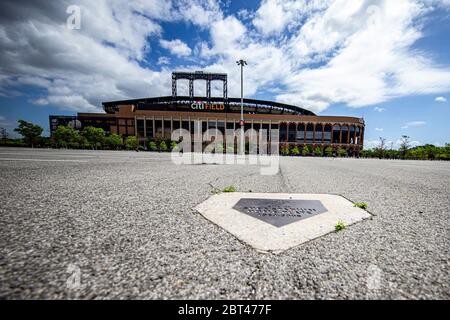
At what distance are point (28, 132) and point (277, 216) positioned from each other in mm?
59093

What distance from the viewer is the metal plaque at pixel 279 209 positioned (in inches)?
112

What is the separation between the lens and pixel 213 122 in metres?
59.6

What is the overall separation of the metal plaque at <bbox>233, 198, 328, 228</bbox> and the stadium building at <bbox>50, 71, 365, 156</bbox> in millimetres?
56454

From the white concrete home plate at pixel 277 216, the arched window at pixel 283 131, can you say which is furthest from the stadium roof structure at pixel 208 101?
the white concrete home plate at pixel 277 216

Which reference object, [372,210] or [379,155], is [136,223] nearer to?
[372,210]

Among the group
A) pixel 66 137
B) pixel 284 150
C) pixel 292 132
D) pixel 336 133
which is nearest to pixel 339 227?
pixel 66 137

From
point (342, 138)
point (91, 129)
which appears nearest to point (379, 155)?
point (342, 138)

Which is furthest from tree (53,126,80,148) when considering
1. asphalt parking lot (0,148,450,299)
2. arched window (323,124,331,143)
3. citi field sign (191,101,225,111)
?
arched window (323,124,331,143)

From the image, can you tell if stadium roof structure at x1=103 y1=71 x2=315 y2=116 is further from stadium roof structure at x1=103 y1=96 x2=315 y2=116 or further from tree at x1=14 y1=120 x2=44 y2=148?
tree at x1=14 y1=120 x2=44 y2=148

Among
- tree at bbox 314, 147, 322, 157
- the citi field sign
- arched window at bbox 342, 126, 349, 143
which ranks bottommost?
tree at bbox 314, 147, 322, 157

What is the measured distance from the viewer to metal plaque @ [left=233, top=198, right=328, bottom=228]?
284 centimetres

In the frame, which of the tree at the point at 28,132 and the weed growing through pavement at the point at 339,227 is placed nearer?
the weed growing through pavement at the point at 339,227

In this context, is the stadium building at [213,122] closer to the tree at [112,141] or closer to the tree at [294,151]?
the tree at [294,151]

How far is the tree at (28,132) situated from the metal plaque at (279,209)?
5601 cm
